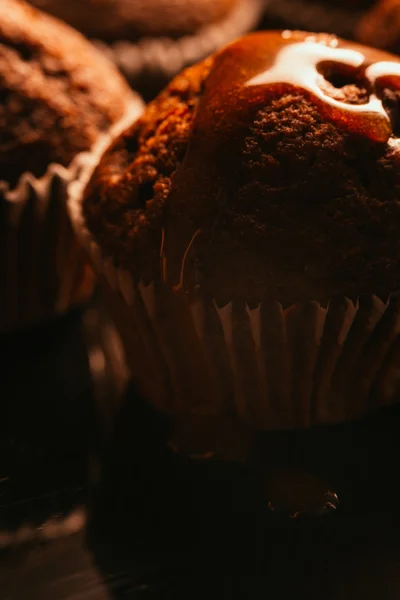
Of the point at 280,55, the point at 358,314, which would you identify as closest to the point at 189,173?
the point at 280,55

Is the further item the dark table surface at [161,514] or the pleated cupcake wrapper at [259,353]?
the pleated cupcake wrapper at [259,353]

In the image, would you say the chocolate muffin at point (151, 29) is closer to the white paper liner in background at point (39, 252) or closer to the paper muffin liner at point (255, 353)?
the white paper liner in background at point (39, 252)

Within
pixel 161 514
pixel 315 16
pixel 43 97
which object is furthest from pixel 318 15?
pixel 161 514

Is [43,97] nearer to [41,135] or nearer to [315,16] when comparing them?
[41,135]

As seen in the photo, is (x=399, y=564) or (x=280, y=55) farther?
(x=280, y=55)

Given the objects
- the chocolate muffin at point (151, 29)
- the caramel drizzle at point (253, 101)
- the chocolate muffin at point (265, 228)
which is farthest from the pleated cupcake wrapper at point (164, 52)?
the caramel drizzle at point (253, 101)

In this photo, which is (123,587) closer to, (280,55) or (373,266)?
(373,266)
